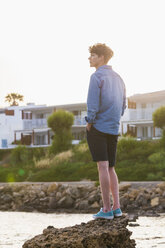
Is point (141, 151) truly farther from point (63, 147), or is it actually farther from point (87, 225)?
point (87, 225)

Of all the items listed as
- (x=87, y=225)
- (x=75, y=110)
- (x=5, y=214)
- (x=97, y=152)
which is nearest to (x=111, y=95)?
(x=97, y=152)

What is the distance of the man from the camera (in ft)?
19.6

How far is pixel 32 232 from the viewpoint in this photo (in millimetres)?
13883

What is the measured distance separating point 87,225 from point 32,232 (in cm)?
804

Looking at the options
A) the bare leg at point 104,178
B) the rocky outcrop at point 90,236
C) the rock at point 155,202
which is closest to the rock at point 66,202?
the rock at point 155,202

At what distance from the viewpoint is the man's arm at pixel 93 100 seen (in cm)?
589

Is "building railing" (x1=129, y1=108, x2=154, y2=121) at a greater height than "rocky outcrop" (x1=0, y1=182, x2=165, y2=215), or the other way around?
"building railing" (x1=129, y1=108, x2=154, y2=121)

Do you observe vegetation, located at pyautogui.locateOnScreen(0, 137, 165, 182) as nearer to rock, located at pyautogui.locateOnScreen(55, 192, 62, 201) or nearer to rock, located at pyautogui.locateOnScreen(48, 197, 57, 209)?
rock, located at pyautogui.locateOnScreen(55, 192, 62, 201)

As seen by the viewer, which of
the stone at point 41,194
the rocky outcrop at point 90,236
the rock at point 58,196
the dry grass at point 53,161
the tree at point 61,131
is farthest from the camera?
the tree at point 61,131

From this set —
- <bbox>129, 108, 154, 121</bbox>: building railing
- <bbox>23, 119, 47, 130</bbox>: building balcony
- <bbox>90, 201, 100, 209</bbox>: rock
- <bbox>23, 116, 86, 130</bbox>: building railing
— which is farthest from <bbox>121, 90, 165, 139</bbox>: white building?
<bbox>90, 201, 100, 209</bbox>: rock

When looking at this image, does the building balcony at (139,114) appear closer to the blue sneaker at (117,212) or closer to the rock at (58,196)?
the rock at (58,196)

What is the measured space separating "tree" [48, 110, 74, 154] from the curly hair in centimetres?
2581

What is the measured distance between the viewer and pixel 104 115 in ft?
19.7

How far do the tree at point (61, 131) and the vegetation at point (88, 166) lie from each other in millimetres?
1057
